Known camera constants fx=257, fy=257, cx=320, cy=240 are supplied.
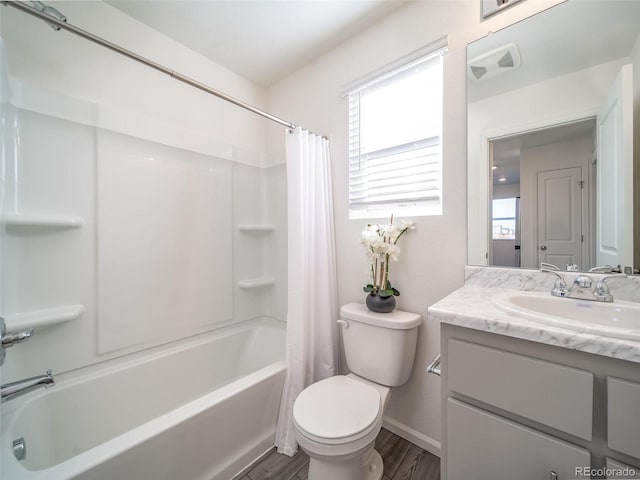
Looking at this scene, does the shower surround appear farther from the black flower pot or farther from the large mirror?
the large mirror

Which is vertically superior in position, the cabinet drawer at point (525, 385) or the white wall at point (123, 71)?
the white wall at point (123, 71)

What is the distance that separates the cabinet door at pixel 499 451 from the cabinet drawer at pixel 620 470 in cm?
3

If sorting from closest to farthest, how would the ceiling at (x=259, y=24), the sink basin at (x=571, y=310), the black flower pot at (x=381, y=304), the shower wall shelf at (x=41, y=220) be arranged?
1. the sink basin at (x=571, y=310)
2. the shower wall shelf at (x=41, y=220)
3. the black flower pot at (x=381, y=304)
4. the ceiling at (x=259, y=24)

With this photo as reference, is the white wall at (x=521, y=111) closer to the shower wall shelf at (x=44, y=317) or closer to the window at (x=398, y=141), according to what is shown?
the window at (x=398, y=141)

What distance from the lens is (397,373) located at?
133cm

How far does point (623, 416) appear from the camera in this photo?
0.58 metres

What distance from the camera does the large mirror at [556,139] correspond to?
966 millimetres

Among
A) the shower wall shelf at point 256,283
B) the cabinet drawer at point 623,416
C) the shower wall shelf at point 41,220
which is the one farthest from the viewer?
the shower wall shelf at point 256,283

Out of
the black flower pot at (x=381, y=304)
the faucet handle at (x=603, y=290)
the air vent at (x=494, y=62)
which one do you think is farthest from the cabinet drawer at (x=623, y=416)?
the air vent at (x=494, y=62)

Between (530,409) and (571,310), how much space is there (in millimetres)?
468

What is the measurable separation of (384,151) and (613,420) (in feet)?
4.85

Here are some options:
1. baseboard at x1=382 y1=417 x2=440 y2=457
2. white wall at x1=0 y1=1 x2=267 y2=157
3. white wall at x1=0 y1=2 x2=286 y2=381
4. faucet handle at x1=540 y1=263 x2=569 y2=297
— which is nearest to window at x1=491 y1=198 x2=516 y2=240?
faucet handle at x1=540 y1=263 x2=569 y2=297

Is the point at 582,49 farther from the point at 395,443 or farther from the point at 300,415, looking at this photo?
the point at 395,443

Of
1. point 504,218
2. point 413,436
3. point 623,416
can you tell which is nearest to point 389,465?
point 413,436
